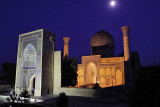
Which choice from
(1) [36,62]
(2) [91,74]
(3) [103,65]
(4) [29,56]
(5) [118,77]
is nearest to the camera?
(1) [36,62]

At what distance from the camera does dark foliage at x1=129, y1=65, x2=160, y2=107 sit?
333cm

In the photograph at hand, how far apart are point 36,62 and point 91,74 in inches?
455

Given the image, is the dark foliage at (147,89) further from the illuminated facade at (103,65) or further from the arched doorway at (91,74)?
the arched doorway at (91,74)

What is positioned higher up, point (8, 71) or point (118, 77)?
point (8, 71)

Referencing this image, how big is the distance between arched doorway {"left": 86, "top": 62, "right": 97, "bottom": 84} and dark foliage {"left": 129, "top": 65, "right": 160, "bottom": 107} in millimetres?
18770

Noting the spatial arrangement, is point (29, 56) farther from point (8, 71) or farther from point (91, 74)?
point (8, 71)

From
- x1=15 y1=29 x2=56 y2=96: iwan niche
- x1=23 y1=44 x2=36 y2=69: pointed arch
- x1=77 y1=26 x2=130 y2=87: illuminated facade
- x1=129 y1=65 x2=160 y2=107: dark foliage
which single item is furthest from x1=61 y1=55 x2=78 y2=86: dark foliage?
x1=129 y1=65 x2=160 y2=107: dark foliage

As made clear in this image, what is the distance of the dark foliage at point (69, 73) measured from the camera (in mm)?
15331

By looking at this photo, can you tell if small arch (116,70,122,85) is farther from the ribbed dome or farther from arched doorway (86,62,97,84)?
the ribbed dome

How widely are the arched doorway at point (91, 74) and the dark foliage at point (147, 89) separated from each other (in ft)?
61.6

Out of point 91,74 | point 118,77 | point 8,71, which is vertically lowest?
point 118,77

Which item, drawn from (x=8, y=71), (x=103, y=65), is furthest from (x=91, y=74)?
(x=8, y=71)

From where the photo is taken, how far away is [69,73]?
51.2 ft

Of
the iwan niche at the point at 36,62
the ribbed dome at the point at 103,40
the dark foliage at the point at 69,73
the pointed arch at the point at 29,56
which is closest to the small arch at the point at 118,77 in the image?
the ribbed dome at the point at 103,40
